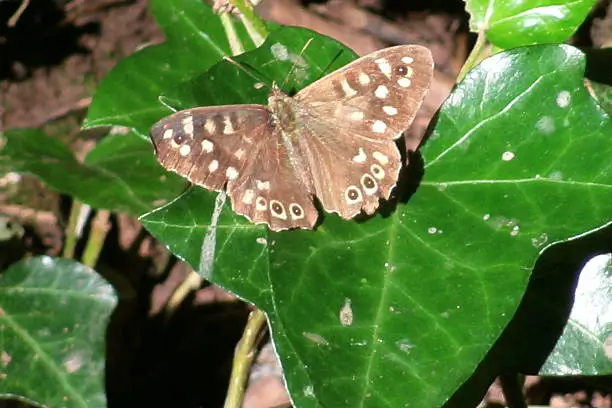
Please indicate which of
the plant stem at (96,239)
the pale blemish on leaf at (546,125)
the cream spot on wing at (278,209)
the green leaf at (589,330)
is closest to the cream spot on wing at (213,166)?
the cream spot on wing at (278,209)

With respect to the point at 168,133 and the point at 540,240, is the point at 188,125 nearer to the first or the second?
the point at 168,133

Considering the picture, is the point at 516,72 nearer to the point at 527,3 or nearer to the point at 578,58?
the point at 578,58

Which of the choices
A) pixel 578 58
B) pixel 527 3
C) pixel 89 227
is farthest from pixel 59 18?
pixel 578 58

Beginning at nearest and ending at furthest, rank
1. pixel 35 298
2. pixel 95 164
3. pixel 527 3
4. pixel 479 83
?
pixel 479 83
pixel 527 3
pixel 35 298
pixel 95 164

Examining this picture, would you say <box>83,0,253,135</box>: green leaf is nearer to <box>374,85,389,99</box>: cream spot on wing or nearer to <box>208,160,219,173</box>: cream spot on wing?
<box>208,160,219,173</box>: cream spot on wing

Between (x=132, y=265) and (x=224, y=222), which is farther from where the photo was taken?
(x=132, y=265)

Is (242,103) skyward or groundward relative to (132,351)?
skyward

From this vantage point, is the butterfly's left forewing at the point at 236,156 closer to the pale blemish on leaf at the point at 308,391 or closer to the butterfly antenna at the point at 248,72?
the butterfly antenna at the point at 248,72
